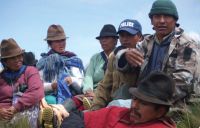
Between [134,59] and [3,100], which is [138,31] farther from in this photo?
[3,100]

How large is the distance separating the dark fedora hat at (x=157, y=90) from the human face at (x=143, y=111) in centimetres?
5

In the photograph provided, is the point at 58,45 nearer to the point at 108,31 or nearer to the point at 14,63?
the point at 108,31

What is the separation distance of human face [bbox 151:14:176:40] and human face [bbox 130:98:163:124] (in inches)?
56.5

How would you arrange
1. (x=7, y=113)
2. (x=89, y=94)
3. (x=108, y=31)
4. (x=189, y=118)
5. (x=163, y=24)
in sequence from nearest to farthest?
(x=189, y=118)
(x=163, y=24)
(x=7, y=113)
(x=89, y=94)
(x=108, y=31)

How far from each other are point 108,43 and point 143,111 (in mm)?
3867

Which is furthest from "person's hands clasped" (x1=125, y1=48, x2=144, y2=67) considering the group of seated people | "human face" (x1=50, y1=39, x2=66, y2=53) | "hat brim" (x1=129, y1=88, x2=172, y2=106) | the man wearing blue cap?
"human face" (x1=50, y1=39, x2=66, y2=53)

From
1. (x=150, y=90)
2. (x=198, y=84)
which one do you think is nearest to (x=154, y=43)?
(x=198, y=84)

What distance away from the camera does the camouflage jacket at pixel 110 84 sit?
5.10 m

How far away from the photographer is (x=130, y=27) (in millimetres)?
5965

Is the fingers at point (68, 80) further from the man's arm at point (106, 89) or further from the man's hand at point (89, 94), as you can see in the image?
the man's arm at point (106, 89)

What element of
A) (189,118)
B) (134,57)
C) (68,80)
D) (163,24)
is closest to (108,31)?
(68,80)

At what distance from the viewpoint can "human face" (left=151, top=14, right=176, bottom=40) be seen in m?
4.87

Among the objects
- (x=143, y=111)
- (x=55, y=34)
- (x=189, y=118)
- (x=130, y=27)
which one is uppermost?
(x=130, y=27)

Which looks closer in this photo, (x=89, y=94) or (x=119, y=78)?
(x=119, y=78)
